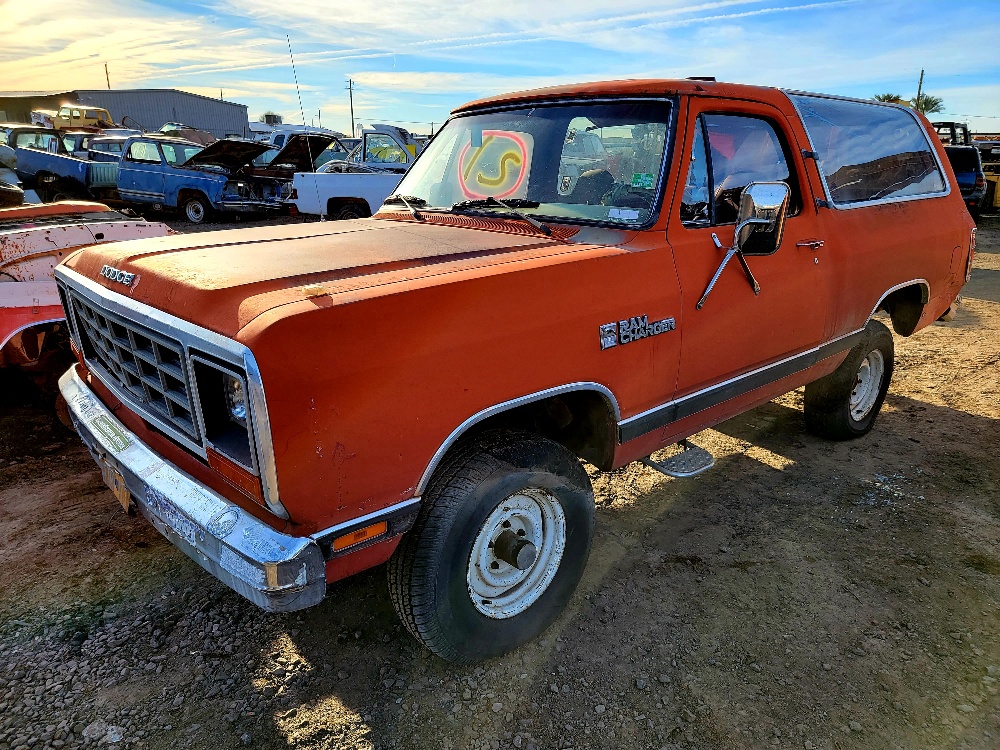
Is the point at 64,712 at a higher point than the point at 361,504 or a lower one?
lower

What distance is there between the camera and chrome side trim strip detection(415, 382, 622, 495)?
209 centimetres

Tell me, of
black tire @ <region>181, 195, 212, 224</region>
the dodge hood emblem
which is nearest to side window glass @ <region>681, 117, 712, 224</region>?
the dodge hood emblem

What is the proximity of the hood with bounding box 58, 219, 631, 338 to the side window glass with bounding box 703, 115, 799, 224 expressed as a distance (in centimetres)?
69

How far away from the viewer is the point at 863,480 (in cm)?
403

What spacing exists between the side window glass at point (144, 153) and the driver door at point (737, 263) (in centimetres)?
1412

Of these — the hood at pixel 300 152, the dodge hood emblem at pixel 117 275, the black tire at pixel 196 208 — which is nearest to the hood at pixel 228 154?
the hood at pixel 300 152

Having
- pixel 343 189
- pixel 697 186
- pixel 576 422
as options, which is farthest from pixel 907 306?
pixel 343 189

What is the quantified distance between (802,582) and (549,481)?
148 centimetres

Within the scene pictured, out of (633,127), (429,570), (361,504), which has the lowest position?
(429,570)

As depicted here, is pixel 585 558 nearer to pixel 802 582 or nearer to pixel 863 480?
pixel 802 582

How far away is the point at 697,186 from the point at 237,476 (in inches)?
86.3

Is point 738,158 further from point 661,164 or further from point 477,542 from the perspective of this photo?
point 477,542

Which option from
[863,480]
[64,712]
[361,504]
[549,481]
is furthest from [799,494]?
[64,712]

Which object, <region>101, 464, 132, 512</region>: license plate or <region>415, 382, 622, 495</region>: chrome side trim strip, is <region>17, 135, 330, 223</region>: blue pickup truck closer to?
<region>101, 464, 132, 512</region>: license plate
